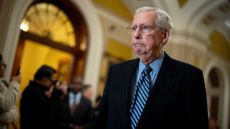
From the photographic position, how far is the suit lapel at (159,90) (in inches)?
64.2

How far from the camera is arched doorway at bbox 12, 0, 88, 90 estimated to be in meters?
6.14

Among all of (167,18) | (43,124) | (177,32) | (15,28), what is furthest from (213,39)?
(167,18)

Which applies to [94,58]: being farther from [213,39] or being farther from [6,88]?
[213,39]

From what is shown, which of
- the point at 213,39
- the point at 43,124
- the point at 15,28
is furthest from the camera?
the point at 213,39

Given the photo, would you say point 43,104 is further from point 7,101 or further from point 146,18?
point 146,18

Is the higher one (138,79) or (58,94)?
(138,79)

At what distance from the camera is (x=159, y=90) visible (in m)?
1.69

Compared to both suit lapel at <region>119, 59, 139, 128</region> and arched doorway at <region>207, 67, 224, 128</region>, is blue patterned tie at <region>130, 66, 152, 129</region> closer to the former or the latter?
suit lapel at <region>119, 59, 139, 128</region>

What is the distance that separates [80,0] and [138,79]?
5.67 meters

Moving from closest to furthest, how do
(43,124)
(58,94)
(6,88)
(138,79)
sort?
(138,79) < (6,88) < (43,124) < (58,94)

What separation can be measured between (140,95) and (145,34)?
1.17 feet

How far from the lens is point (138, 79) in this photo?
5.96ft

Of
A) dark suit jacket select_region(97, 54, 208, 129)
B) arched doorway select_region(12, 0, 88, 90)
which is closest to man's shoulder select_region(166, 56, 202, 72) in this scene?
dark suit jacket select_region(97, 54, 208, 129)

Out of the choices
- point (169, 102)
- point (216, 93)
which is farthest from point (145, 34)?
point (216, 93)
